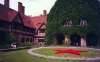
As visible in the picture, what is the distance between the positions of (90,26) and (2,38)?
72.6 ft

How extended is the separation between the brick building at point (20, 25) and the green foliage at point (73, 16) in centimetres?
790

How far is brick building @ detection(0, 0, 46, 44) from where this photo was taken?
4006 cm

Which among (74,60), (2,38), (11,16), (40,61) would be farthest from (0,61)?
(11,16)

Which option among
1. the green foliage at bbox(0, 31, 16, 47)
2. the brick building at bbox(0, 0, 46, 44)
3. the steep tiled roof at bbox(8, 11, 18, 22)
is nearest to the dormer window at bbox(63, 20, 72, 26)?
the brick building at bbox(0, 0, 46, 44)

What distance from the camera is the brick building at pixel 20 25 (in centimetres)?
4006

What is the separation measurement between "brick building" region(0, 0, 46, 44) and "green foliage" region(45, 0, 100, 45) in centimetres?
790

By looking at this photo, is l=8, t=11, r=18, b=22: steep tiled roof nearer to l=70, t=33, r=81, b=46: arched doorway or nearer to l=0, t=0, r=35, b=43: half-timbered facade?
l=0, t=0, r=35, b=43: half-timbered facade

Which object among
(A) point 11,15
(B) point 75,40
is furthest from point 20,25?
(B) point 75,40

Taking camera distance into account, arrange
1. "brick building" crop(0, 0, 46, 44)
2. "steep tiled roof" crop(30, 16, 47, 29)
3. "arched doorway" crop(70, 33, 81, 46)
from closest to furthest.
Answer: "brick building" crop(0, 0, 46, 44), "arched doorway" crop(70, 33, 81, 46), "steep tiled roof" crop(30, 16, 47, 29)

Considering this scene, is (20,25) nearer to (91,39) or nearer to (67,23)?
(67,23)

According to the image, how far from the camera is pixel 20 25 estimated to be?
4500 cm

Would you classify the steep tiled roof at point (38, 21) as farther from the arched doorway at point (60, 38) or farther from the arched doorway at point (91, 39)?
the arched doorway at point (91, 39)

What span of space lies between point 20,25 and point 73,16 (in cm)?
1513

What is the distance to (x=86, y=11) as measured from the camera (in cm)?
4138
